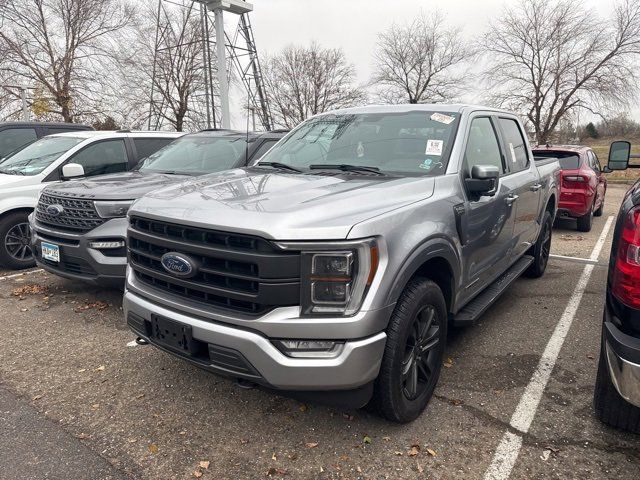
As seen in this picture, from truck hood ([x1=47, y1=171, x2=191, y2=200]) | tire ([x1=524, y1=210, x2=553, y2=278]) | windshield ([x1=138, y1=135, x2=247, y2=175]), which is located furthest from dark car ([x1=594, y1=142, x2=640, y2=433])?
windshield ([x1=138, y1=135, x2=247, y2=175])

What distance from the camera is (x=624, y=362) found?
210 centimetres

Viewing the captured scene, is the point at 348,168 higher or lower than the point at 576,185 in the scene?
higher

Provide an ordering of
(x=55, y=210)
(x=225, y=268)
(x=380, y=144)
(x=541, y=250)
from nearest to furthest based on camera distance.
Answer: (x=225, y=268), (x=380, y=144), (x=55, y=210), (x=541, y=250)

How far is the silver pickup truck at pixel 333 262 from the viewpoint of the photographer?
2.20 m

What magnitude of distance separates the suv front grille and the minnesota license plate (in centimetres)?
18

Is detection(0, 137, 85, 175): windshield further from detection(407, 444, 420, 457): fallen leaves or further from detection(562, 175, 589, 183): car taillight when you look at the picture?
detection(562, 175, 589, 183): car taillight

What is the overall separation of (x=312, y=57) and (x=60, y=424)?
123 feet

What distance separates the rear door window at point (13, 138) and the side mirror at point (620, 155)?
29.5 ft

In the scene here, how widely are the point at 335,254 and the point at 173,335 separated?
3.38 feet

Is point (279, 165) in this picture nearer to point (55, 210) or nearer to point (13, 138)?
point (55, 210)

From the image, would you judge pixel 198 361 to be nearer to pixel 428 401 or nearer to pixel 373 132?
pixel 428 401

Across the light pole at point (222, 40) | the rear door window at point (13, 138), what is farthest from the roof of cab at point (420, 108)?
the light pole at point (222, 40)

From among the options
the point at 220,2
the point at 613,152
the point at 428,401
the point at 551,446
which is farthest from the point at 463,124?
the point at 220,2

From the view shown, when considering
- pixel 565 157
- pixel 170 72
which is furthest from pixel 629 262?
pixel 170 72
